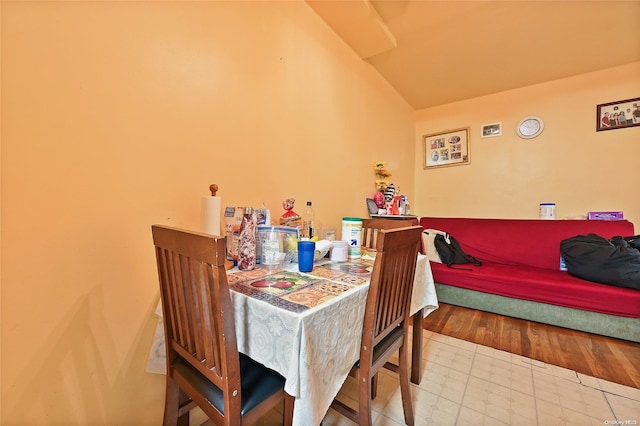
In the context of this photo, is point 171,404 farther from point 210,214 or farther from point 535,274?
point 535,274

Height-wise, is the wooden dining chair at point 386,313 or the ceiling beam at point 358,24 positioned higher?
the ceiling beam at point 358,24

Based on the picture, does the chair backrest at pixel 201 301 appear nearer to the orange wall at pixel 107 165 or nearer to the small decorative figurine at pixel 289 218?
the orange wall at pixel 107 165

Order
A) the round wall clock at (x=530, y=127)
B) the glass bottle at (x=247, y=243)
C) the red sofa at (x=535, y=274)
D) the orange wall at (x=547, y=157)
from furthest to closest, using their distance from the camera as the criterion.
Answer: the round wall clock at (x=530, y=127) < the orange wall at (x=547, y=157) < the red sofa at (x=535, y=274) < the glass bottle at (x=247, y=243)

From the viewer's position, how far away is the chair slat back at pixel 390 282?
891 millimetres

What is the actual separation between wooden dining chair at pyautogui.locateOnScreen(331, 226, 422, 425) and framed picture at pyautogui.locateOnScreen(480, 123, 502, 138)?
300 cm

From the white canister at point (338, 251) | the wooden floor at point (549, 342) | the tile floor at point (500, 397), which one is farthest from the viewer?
the wooden floor at point (549, 342)

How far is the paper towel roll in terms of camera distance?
3.75ft

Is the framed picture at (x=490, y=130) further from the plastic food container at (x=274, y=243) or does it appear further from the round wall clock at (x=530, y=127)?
the plastic food container at (x=274, y=243)

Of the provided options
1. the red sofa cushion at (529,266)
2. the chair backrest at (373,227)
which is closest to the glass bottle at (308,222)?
the chair backrest at (373,227)

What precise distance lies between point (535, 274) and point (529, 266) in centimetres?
38

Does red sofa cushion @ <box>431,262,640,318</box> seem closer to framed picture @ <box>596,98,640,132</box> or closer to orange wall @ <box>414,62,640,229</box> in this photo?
orange wall @ <box>414,62,640,229</box>

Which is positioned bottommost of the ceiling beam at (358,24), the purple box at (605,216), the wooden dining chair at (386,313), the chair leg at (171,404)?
the chair leg at (171,404)

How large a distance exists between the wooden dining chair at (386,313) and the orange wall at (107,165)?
2.84 ft

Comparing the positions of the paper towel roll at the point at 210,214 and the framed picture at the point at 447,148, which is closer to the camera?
the paper towel roll at the point at 210,214
